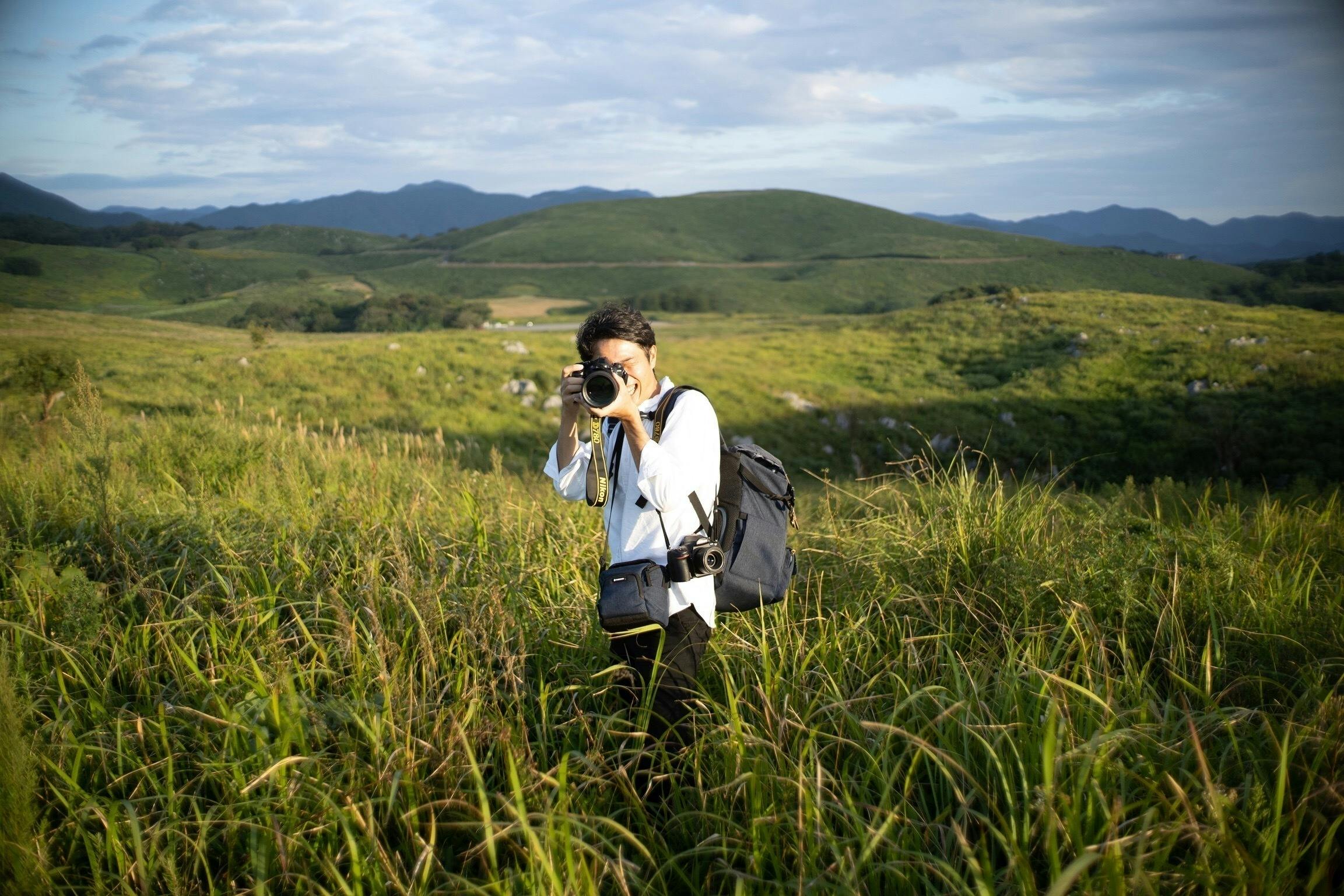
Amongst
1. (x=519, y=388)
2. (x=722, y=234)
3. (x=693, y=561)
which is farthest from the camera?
(x=722, y=234)

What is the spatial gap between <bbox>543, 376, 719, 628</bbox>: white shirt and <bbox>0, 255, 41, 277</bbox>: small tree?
1581 cm

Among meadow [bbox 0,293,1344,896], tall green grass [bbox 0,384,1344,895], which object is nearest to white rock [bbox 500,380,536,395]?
meadow [bbox 0,293,1344,896]

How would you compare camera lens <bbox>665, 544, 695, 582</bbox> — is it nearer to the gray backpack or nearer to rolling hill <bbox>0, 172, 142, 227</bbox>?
the gray backpack

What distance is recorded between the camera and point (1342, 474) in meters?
18.1

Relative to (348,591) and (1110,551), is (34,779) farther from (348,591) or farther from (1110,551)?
(1110,551)

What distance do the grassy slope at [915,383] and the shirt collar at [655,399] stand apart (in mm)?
11941

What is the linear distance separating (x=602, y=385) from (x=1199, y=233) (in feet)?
303

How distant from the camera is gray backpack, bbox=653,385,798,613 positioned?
2.77 metres

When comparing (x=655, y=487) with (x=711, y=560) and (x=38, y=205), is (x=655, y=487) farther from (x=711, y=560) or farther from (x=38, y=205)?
(x=38, y=205)

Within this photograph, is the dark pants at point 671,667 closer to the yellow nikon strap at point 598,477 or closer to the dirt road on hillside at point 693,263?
the yellow nikon strap at point 598,477

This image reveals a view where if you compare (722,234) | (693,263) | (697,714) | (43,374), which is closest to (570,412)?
(697,714)

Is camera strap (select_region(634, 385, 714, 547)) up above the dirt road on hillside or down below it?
below

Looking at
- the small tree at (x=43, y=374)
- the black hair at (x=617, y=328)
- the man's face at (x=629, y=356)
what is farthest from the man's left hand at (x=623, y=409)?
the small tree at (x=43, y=374)

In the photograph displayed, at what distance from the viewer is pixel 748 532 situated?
110 inches
